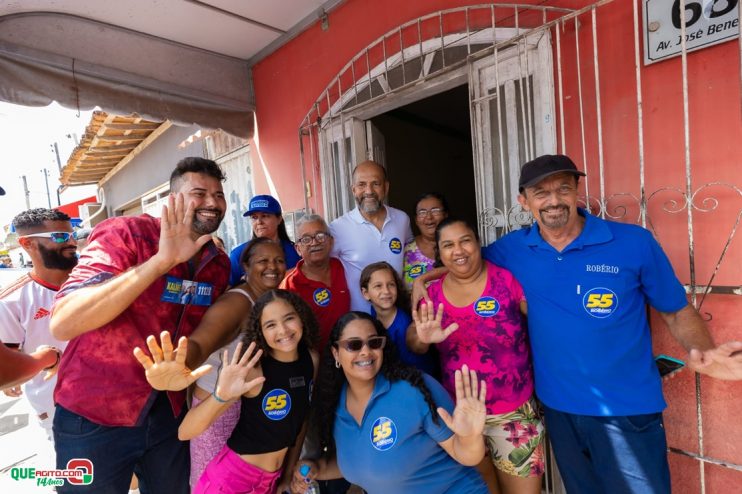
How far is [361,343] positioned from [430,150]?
5.63 meters

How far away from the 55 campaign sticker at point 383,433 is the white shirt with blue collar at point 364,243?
3.41 feet

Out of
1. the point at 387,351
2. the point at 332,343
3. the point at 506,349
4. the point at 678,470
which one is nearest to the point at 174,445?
the point at 332,343

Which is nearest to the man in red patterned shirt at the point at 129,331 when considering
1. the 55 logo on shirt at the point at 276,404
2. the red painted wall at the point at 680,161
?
the 55 logo on shirt at the point at 276,404

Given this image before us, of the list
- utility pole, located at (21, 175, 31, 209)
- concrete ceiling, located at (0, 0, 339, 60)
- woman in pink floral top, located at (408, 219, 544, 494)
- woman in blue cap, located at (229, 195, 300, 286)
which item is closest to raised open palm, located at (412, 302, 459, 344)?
woman in pink floral top, located at (408, 219, 544, 494)

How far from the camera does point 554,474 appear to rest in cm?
248

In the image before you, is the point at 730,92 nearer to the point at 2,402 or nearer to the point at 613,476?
the point at 613,476

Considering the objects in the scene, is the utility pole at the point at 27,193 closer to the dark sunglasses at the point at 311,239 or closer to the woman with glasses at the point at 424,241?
the dark sunglasses at the point at 311,239

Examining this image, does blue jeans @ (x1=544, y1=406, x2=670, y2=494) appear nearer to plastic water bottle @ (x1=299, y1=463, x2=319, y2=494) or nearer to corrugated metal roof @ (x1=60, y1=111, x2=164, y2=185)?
plastic water bottle @ (x1=299, y1=463, x2=319, y2=494)

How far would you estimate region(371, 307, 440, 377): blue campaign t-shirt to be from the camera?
213cm

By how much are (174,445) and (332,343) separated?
84 cm

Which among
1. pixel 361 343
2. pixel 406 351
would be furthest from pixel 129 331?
pixel 406 351

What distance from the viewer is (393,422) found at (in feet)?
5.62

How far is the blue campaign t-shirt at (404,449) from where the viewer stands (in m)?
1.69

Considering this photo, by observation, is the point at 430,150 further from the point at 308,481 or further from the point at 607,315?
the point at 308,481
